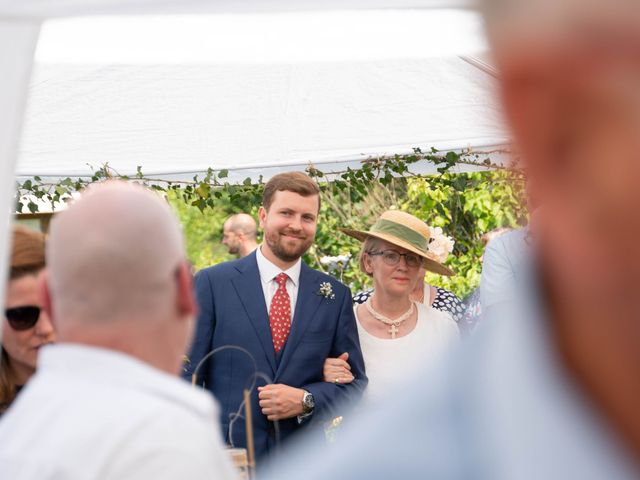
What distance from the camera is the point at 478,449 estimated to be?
0.41m

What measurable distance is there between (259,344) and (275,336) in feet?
0.33

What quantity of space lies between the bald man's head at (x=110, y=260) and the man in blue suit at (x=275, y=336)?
2.76 metres

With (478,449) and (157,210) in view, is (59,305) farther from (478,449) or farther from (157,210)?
(478,449)

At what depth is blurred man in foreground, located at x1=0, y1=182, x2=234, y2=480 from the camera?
66.5 inches

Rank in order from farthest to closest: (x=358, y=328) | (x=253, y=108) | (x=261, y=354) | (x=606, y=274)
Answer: (x=253, y=108), (x=358, y=328), (x=261, y=354), (x=606, y=274)

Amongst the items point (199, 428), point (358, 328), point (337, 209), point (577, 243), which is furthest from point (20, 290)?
point (337, 209)

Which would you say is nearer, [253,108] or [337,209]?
[253,108]

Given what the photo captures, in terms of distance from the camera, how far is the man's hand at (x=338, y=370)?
4.88 m

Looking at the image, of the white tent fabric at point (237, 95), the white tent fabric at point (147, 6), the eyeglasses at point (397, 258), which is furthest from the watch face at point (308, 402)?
the white tent fabric at point (147, 6)

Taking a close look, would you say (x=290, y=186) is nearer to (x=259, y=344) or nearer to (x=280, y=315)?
(x=280, y=315)

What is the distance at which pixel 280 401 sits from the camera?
4.70 m

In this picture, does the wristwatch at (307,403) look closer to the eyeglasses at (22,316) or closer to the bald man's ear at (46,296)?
the eyeglasses at (22,316)

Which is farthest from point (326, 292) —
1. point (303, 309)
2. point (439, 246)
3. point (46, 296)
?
point (46, 296)

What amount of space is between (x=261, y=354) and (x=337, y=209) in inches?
276
